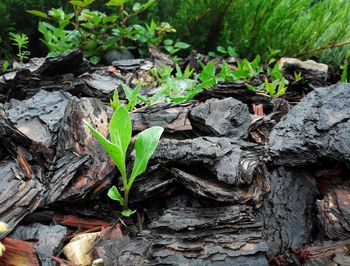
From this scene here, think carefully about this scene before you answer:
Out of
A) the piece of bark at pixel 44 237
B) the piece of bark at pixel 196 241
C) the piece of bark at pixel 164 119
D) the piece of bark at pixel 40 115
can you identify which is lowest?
the piece of bark at pixel 44 237

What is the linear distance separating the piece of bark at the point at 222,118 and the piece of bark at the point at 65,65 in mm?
1011

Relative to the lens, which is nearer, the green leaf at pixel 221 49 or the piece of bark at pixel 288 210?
the piece of bark at pixel 288 210

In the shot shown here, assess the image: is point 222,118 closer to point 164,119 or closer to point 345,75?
point 164,119

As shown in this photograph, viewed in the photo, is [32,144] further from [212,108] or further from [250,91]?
[250,91]

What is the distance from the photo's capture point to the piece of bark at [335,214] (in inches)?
57.7

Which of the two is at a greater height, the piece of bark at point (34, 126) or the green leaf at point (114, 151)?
the green leaf at point (114, 151)

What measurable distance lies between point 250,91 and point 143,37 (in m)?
1.57

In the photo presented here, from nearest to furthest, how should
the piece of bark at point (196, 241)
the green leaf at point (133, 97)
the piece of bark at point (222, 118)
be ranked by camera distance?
the piece of bark at point (196, 241)
the piece of bark at point (222, 118)
the green leaf at point (133, 97)

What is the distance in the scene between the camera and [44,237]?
1.49 metres

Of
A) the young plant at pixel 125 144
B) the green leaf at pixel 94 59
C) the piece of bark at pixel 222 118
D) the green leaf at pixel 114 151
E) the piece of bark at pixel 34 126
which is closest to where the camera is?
the green leaf at pixel 114 151

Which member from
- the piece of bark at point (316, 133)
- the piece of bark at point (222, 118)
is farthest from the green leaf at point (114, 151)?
the piece of bark at point (316, 133)

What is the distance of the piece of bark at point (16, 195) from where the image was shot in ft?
4.95

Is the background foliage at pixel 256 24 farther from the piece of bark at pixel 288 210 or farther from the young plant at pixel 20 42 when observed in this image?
the piece of bark at pixel 288 210

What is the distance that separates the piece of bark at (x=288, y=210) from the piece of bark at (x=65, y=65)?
1.54 meters
